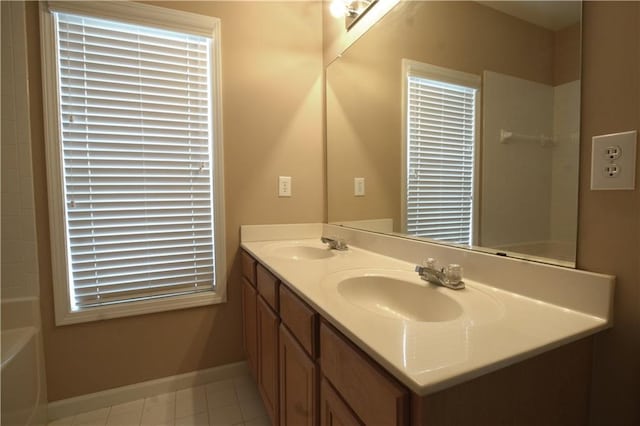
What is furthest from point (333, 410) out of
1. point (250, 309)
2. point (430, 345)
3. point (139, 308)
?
point (139, 308)

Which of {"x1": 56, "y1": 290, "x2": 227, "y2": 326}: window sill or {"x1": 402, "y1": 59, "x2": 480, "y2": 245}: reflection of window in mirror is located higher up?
{"x1": 402, "y1": 59, "x2": 480, "y2": 245}: reflection of window in mirror

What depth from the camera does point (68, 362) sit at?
150 centimetres

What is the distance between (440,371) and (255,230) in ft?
4.77

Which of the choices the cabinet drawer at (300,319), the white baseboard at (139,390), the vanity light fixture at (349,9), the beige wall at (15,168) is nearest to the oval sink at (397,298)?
the cabinet drawer at (300,319)

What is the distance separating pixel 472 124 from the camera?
3.41 ft

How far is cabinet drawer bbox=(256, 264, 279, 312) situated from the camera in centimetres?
115

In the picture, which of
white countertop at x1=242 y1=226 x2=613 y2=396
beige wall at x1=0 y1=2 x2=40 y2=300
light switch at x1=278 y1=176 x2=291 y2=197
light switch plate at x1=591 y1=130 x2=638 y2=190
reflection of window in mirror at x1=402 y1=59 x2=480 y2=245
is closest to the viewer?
white countertop at x1=242 y1=226 x2=613 y2=396

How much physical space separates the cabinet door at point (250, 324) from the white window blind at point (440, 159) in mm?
870

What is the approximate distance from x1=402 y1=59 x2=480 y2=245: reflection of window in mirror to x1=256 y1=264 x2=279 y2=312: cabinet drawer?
62 centimetres

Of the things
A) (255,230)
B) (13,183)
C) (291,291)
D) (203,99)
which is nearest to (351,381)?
(291,291)

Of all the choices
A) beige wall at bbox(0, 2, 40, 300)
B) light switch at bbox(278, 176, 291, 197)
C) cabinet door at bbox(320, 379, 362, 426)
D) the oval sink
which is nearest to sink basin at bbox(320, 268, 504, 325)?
the oval sink

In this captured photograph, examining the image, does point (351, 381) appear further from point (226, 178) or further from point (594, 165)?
point (226, 178)

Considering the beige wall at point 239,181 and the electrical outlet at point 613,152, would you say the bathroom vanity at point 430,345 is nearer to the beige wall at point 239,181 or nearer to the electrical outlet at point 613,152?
the electrical outlet at point 613,152

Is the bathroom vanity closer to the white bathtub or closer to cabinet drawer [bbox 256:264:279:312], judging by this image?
cabinet drawer [bbox 256:264:279:312]
